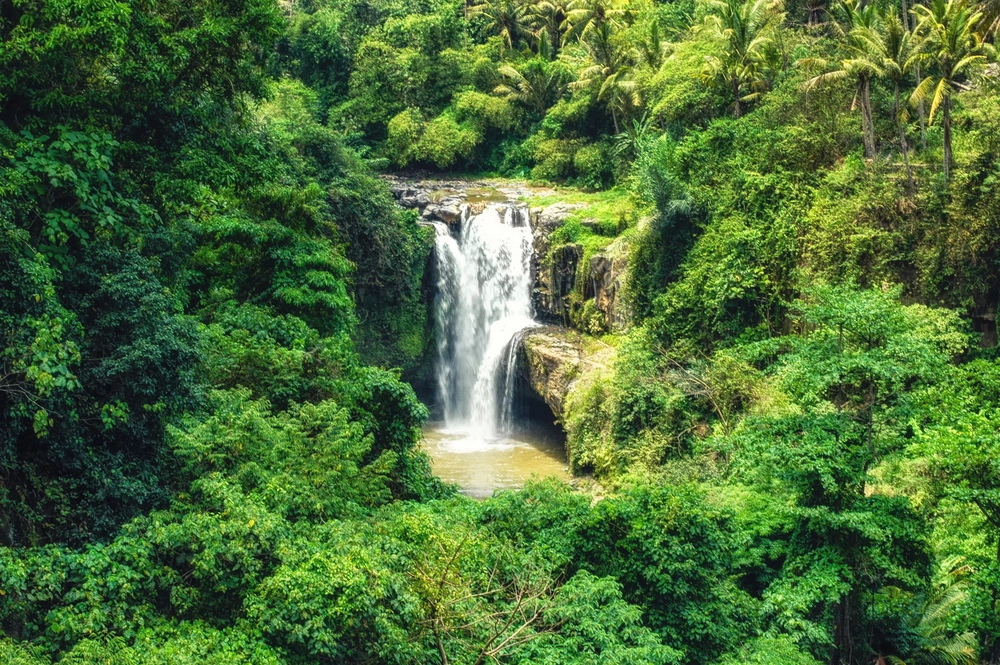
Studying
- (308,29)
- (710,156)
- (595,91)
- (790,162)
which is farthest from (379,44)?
(790,162)

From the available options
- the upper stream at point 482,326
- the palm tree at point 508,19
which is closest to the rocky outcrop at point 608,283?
the upper stream at point 482,326

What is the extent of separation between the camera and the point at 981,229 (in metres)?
16.4

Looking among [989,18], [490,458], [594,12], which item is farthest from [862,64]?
[594,12]

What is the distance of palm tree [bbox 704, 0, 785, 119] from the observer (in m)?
23.6

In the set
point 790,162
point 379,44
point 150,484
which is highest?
point 379,44

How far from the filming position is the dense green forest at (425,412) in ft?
26.5

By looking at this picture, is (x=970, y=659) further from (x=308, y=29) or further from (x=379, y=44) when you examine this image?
(x=308, y=29)

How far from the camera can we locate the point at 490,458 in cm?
2442

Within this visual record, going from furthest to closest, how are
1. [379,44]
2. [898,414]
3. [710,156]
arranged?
1. [379,44]
2. [710,156]
3. [898,414]

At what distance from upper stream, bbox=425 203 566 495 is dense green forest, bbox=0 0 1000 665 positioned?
5.21 m

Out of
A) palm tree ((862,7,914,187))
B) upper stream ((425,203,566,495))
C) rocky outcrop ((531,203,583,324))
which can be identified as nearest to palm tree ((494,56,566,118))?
upper stream ((425,203,566,495))

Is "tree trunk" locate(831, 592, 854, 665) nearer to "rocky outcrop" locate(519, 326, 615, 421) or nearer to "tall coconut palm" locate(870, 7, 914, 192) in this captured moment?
"tall coconut palm" locate(870, 7, 914, 192)

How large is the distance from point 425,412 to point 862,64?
11719 millimetres

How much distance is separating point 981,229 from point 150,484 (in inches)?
612
